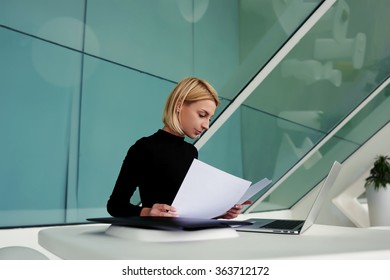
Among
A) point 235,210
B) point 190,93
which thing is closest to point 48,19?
point 190,93

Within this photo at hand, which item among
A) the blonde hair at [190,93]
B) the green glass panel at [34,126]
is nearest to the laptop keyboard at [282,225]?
the blonde hair at [190,93]

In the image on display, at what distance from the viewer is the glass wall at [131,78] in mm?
2219

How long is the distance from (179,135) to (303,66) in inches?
90.0

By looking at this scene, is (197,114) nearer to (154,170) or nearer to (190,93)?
(190,93)

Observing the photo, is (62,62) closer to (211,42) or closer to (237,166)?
(211,42)

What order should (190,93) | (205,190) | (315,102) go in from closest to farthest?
(205,190), (190,93), (315,102)

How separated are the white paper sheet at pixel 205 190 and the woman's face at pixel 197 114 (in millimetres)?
617

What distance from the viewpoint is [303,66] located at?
142 inches

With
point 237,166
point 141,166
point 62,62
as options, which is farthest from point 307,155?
point 141,166

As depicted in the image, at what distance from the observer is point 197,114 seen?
5.04ft

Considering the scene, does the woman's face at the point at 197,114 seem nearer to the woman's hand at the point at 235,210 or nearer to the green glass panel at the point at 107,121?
the woman's hand at the point at 235,210

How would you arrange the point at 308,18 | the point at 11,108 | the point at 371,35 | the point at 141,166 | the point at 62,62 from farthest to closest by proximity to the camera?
1. the point at 371,35
2. the point at 308,18
3. the point at 62,62
4. the point at 11,108
5. the point at 141,166

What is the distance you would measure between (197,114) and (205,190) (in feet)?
2.30
